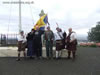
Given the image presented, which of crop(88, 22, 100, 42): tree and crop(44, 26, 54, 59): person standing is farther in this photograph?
crop(88, 22, 100, 42): tree

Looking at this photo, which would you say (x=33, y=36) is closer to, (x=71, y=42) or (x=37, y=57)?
(x=37, y=57)

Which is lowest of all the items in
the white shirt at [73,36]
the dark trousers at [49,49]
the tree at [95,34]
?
the dark trousers at [49,49]

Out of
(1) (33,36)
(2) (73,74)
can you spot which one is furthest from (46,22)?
(2) (73,74)

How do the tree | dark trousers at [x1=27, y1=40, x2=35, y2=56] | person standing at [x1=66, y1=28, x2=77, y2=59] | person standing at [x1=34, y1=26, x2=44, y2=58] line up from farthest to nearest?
the tree < dark trousers at [x1=27, y1=40, x2=35, y2=56] < person standing at [x1=34, y1=26, x2=44, y2=58] < person standing at [x1=66, y1=28, x2=77, y2=59]

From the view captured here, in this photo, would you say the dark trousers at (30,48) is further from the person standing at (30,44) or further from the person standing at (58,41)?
the person standing at (58,41)

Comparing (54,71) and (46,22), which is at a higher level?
(46,22)

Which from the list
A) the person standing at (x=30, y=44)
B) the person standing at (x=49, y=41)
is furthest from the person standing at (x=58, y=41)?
the person standing at (x=30, y=44)

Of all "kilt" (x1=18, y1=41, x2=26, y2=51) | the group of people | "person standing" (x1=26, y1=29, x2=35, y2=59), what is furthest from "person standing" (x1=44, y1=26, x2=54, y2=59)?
"kilt" (x1=18, y1=41, x2=26, y2=51)

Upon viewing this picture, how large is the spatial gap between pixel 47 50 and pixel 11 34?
6154 millimetres

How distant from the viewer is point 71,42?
32.3 feet

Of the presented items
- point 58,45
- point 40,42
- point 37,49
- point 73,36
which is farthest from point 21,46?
point 73,36

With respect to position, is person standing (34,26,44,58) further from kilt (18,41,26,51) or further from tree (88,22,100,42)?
tree (88,22,100,42)

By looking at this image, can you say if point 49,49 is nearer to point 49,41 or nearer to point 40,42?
point 49,41

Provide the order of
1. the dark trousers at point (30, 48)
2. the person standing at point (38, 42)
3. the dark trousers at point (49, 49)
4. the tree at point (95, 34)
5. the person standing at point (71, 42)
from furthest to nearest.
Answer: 1. the tree at point (95, 34)
2. the dark trousers at point (49, 49)
3. the dark trousers at point (30, 48)
4. the person standing at point (38, 42)
5. the person standing at point (71, 42)
